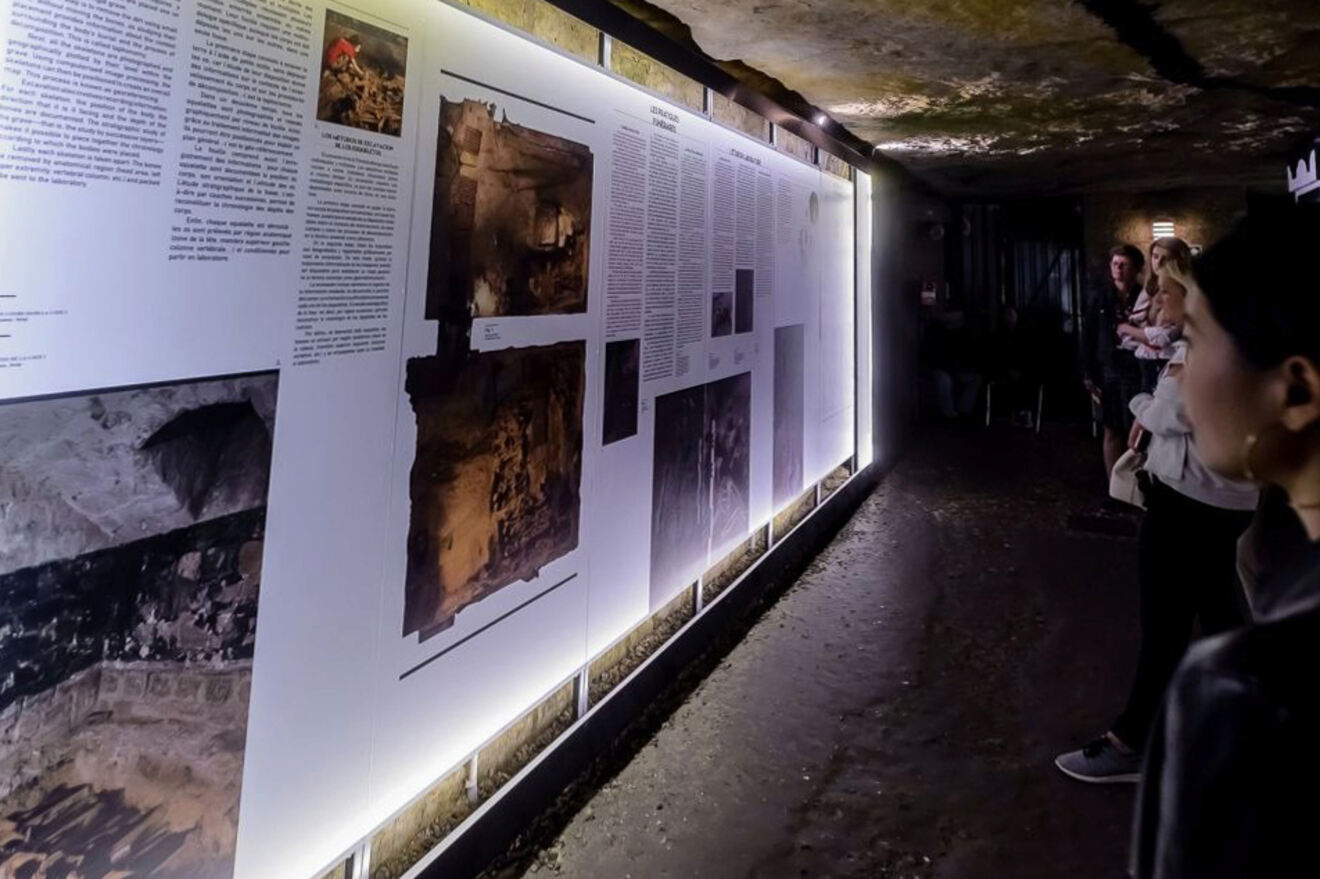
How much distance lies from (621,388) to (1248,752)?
6.37 ft

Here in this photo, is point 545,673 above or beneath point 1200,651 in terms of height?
beneath

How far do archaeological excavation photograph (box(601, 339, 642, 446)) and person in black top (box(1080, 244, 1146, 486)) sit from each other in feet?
10.8

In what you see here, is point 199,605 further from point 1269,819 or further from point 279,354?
point 1269,819

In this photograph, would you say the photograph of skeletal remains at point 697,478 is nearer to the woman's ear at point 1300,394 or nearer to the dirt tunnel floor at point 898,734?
the dirt tunnel floor at point 898,734

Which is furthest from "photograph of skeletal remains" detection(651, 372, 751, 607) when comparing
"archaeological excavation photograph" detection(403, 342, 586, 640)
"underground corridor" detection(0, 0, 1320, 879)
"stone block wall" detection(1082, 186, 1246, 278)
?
"stone block wall" detection(1082, 186, 1246, 278)

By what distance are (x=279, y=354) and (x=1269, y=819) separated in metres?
1.43

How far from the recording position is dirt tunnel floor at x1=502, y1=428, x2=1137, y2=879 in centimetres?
198

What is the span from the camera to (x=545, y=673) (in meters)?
2.10

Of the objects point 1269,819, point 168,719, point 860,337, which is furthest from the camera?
point 860,337

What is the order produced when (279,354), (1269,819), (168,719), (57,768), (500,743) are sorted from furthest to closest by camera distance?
(500,743)
(279,354)
(168,719)
(57,768)
(1269,819)

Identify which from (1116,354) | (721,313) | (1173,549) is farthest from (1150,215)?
(1173,549)

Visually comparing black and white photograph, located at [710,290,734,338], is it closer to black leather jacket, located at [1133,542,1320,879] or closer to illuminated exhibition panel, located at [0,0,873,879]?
illuminated exhibition panel, located at [0,0,873,879]

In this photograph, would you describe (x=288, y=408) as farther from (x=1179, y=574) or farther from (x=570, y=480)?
(x=1179, y=574)

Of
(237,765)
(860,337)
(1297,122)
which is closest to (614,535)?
(237,765)
